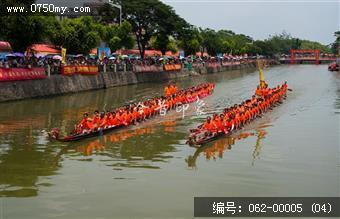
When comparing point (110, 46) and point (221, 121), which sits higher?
point (110, 46)

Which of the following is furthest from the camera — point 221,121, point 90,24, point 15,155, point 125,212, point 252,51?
point 252,51

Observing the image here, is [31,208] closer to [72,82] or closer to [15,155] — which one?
[15,155]

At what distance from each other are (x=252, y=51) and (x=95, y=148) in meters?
108

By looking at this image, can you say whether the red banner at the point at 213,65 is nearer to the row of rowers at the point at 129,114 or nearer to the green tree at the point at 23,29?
the green tree at the point at 23,29

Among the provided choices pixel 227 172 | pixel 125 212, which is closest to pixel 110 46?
pixel 227 172

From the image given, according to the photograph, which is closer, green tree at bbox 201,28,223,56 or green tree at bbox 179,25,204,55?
green tree at bbox 179,25,204,55

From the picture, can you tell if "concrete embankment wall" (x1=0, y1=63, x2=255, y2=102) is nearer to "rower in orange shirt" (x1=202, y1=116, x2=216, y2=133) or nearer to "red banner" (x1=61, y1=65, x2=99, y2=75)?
"red banner" (x1=61, y1=65, x2=99, y2=75)

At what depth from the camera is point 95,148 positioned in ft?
60.0

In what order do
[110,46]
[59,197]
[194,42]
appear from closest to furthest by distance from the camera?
[59,197], [110,46], [194,42]

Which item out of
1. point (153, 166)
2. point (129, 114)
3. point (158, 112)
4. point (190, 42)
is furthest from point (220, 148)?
point (190, 42)

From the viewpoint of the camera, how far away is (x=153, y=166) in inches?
630

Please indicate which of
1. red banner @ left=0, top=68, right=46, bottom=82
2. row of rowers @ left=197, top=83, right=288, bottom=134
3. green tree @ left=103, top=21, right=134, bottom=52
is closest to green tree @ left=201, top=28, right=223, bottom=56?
green tree @ left=103, top=21, right=134, bottom=52

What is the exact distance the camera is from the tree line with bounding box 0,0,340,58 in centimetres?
3216

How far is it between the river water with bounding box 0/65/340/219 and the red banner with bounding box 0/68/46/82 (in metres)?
4.12
